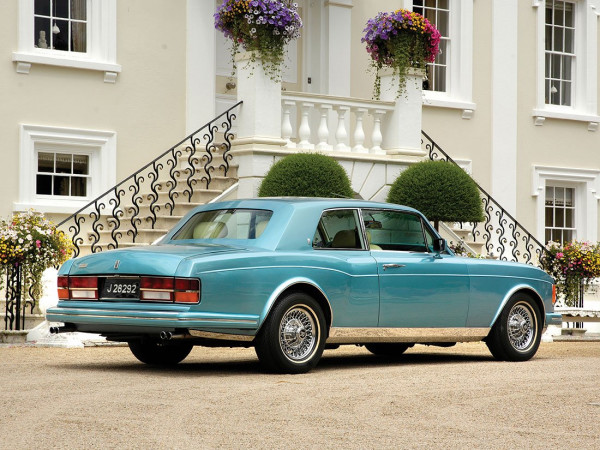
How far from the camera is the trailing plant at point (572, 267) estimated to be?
52.5 feet

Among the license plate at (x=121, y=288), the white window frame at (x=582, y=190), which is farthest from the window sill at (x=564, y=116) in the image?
the license plate at (x=121, y=288)

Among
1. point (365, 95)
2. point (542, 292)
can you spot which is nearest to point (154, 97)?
point (365, 95)

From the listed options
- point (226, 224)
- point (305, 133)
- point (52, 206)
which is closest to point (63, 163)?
point (52, 206)

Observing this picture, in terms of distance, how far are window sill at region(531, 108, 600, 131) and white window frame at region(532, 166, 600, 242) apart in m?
0.89

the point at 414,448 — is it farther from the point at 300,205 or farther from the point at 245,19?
the point at 245,19

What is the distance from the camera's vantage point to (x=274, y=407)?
673cm

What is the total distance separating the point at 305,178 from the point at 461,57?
7089 mm

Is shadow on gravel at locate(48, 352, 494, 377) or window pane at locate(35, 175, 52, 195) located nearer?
shadow on gravel at locate(48, 352, 494, 377)

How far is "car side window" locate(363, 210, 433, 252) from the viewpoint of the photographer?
31.5ft

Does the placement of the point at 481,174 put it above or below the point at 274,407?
above

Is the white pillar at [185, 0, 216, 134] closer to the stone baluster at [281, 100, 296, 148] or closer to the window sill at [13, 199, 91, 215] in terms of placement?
the stone baluster at [281, 100, 296, 148]

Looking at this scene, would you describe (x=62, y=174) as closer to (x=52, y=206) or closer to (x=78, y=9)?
(x=52, y=206)

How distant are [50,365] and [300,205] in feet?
8.37

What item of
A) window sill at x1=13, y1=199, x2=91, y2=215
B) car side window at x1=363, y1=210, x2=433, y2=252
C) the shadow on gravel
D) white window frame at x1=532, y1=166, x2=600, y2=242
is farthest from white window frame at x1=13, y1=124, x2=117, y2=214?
white window frame at x1=532, y1=166, x2=600, y2=242
